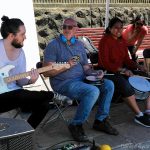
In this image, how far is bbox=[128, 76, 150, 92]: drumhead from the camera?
195 inches

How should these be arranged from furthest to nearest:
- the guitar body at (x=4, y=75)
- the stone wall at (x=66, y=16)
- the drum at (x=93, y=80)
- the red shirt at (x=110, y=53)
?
the stone wall at (x=66, y=16)
the red shirt at (x=110, y=53)
the drum at (x=93, y=80)
the guitar body at (x=4, y=75)

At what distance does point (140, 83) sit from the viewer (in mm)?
5066

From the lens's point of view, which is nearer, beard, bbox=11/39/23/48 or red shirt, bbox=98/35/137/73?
beard, bbox=11/39/23/48

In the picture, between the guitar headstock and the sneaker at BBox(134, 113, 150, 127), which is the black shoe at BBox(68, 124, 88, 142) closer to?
the guitar headstock

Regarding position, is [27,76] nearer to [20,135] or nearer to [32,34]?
[20,135]

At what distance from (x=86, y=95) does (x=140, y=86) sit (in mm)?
921

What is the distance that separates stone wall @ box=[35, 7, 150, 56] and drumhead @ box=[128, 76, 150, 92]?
4816 mm

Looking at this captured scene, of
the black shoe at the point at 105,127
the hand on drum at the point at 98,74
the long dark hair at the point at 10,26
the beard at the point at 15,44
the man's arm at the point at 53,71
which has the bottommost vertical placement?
the black shoe at the point at 105,127

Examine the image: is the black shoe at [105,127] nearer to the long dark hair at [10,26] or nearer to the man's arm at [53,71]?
the man's arm at [53,71]

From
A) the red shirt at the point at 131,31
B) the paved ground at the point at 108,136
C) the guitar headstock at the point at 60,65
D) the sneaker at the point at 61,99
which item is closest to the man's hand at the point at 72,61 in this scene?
the guitar headstock at the point at 60,65

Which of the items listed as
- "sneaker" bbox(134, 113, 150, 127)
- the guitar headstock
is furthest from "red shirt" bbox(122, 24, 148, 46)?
the guitar headstock

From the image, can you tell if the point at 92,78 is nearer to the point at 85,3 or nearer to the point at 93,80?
the point at 93,80

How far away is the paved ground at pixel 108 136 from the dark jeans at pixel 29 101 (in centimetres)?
33

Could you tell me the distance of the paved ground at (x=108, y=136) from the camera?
173 inches
